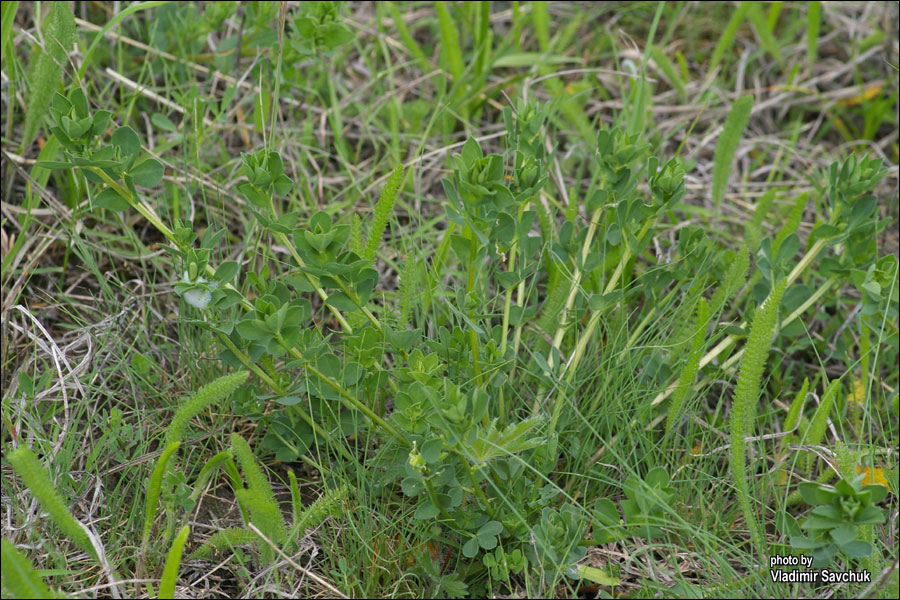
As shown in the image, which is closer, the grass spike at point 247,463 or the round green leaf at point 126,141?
the grass spike at point 247,463

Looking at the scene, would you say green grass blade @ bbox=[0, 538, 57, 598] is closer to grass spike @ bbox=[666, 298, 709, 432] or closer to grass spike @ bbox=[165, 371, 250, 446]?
grass spike @ bbox=[165, 371, 250, 446]

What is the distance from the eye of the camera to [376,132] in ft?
9.78

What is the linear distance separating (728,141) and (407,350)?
4.23 ft

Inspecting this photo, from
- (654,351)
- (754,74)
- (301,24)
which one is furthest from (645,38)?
(654,351)

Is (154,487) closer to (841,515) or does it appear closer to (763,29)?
(841,515)

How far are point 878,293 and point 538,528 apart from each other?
3.10 ft

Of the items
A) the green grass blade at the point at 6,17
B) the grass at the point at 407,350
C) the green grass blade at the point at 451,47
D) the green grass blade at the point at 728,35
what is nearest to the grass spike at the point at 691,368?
the grass at the point at 407,350

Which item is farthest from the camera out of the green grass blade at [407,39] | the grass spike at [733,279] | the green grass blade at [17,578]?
the green grass blade at [407,39]

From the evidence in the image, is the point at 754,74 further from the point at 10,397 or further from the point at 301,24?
the point at 10,397

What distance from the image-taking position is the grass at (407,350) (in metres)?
1.67

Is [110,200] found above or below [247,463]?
above

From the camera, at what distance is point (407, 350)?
1896 mm

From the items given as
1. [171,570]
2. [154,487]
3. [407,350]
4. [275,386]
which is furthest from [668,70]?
[171,570]

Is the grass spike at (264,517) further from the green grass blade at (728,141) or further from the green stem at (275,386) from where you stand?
the green grass blade at (728,141)
